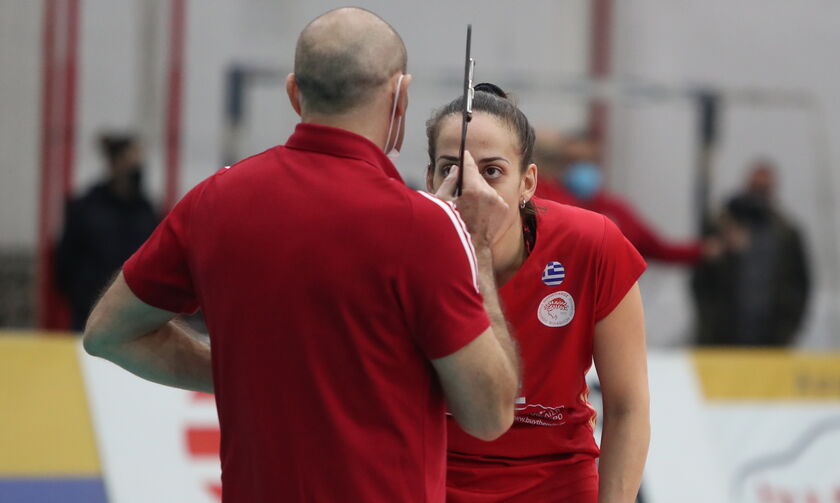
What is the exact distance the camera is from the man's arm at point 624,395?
105 inches

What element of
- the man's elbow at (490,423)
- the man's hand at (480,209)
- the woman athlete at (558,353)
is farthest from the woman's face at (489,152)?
the man's elbow at (490,423)

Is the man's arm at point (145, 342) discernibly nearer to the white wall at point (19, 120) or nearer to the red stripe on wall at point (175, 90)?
the white wall at point (19, 120)

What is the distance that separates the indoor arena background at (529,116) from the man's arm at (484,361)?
2.90 meters

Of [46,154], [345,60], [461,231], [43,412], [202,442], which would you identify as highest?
[345,60]

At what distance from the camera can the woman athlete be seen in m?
2.68

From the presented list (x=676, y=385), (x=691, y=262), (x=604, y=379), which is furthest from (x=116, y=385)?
(x=691, y=262)

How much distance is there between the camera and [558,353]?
2707 mm

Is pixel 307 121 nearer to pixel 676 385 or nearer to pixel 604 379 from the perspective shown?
pixel 604 379

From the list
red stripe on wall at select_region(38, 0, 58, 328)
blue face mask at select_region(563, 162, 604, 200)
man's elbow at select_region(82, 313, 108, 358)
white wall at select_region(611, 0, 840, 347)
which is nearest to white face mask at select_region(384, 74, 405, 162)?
man's elbow at select_region(82, 313, 108, 358)

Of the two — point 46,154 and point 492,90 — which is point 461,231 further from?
point 46,154

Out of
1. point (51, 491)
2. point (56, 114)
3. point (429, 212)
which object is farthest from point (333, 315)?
point (56, 114)

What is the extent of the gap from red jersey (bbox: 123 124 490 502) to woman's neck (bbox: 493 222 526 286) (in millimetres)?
555

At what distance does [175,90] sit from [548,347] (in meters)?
5.22

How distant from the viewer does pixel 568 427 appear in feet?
9.07
